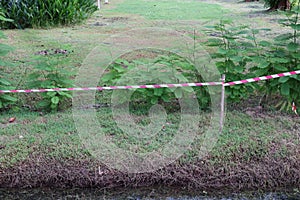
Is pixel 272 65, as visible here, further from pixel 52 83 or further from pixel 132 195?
pixel 52 83

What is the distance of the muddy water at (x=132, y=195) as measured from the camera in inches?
121

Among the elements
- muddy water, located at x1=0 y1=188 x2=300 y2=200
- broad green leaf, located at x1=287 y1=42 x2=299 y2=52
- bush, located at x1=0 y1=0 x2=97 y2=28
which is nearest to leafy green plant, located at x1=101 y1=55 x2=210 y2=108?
broad green leaf, located at x1=287 y1=42 x2=299 y2=52

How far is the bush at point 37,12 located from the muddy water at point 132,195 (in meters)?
6.73

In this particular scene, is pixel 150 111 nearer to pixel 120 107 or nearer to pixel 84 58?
pixel 120 107

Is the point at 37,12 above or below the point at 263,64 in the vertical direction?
above

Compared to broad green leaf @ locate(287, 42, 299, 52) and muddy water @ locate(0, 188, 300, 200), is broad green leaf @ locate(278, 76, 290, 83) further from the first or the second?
muddy water @ locate(0, 188, 300, 200)

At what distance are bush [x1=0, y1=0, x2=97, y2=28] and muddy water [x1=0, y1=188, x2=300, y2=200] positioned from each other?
6729mm

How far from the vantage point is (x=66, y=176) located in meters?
3.20

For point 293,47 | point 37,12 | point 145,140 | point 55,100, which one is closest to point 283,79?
point 293,47

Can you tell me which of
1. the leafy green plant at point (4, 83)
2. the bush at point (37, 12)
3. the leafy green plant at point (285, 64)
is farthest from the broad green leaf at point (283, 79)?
the bush at point (37, 12)

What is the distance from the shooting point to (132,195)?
3090 millimetres

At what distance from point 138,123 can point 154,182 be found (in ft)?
2.93

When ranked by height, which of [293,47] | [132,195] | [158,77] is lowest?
[132,195]

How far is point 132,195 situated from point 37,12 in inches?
282
